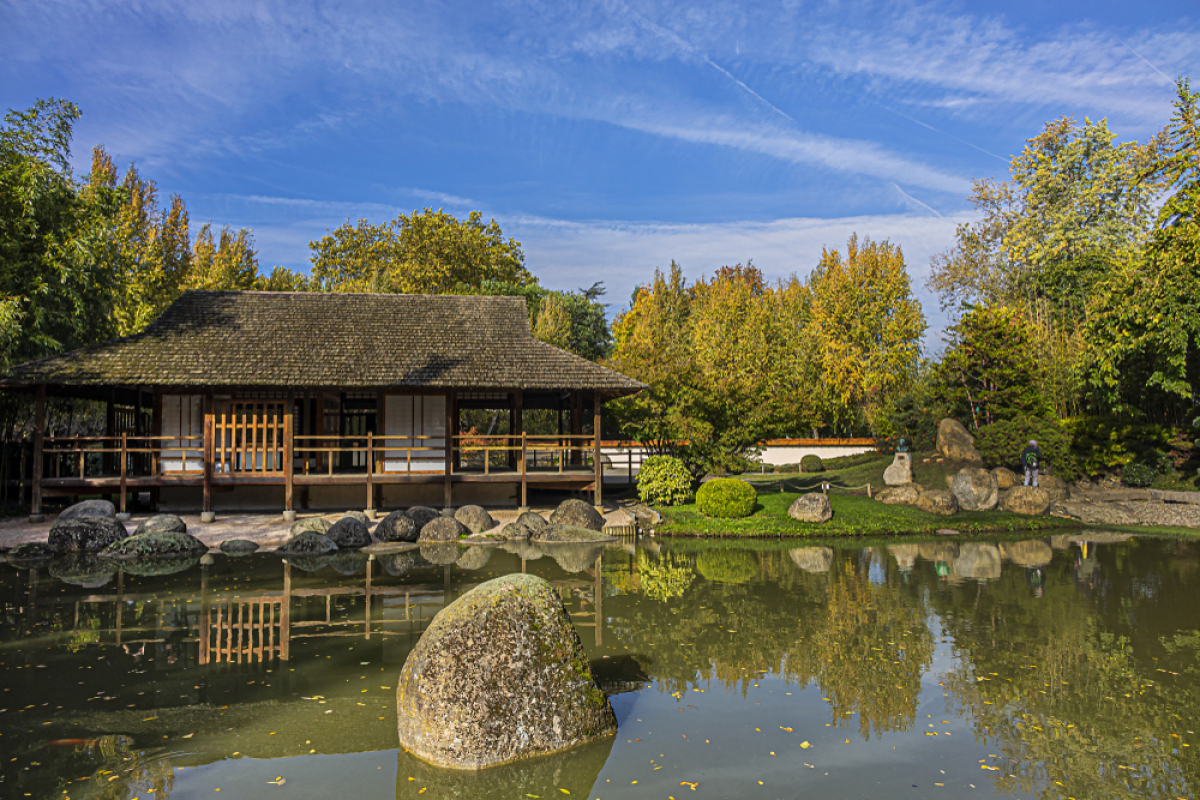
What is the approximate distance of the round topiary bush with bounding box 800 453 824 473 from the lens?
110 ft

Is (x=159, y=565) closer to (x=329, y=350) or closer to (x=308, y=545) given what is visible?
(x=308, y=545)

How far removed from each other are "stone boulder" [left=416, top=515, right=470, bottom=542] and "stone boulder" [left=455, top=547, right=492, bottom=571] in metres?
1.13

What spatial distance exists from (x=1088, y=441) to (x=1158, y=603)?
1540 centimetres

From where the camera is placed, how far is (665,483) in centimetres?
2031

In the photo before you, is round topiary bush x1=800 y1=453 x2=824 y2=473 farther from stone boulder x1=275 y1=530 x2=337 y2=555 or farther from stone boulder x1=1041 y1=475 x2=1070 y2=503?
stone boulder x1=275 y1=530 x2=337 y2=555

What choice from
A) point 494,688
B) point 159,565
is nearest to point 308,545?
point 159,565

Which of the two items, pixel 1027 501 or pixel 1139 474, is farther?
pixel 1139 474

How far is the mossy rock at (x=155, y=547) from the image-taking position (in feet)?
46.9

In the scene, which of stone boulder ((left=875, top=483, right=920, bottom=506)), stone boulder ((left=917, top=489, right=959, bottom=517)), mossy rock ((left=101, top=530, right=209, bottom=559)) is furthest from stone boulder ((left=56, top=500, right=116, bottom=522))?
stone boulder ((left=917, top=489, right=959, bottom=517))

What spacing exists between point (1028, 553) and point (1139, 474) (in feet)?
35.2

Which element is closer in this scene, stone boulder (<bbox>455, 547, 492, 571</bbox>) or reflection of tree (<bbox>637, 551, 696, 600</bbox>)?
reflection of tree (<bbox>637, 551, 696, 600</bbox>)

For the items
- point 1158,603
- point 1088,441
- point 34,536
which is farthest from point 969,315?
point 34,536

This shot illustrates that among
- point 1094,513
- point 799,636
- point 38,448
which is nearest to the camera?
point 799,636

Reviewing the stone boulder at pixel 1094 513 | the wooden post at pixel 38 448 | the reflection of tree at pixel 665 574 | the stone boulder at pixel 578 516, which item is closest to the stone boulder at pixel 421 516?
the stone boulder at pixel 578 516
